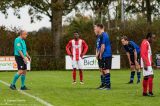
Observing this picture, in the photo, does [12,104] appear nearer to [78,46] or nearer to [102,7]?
[78,46]

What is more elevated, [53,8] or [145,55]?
[53,8]

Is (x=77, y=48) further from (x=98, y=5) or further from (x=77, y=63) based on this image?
(x=98, y=5)

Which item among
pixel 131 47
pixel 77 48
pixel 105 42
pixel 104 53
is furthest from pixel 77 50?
pixel 105 42

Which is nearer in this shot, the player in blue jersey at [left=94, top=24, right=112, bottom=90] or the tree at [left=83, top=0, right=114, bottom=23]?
the player in blue jersey at [left=94, top=24, right=112, bottom=90]

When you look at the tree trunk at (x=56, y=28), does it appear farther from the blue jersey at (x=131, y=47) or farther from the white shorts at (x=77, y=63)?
the white shorts at (x=77, y=63)

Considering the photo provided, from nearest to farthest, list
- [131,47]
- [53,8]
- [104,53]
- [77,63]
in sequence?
[104,53]
[77,63]
[131,47]
[53,8]

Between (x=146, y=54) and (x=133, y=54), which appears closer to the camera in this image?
(x=146, y=54)

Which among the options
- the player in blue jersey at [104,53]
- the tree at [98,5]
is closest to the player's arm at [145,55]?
the player in blue jersey at [104,53]

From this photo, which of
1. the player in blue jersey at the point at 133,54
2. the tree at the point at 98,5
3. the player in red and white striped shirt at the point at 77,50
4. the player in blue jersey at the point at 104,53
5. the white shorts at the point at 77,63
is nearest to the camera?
the player in blue jersey at the point at 104,53

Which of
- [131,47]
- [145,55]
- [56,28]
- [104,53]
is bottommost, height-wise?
[145,55]

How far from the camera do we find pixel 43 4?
153 feet

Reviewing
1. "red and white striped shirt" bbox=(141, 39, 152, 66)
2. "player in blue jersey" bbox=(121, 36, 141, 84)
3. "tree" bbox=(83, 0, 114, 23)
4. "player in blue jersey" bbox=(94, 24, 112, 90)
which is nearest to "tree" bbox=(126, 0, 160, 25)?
"tree" bbox=(83, 0, 114, 23)

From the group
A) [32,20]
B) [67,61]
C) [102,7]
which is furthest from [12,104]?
[102,7]

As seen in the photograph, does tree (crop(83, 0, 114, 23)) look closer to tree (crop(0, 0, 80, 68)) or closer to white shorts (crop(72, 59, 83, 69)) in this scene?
tree (crop(0, 0, 80, 68))
